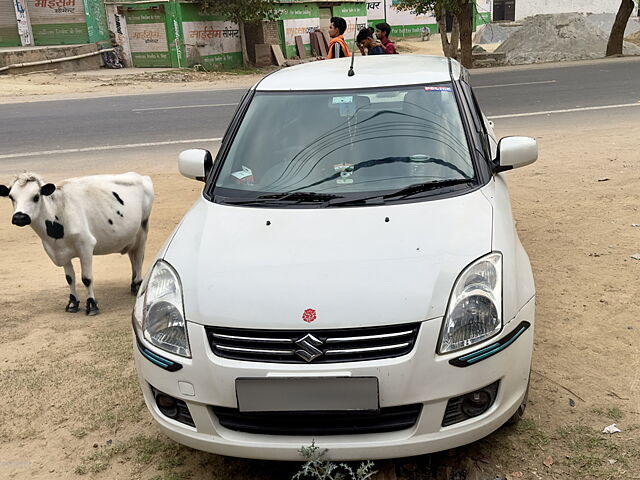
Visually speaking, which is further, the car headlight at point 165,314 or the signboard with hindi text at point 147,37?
the signboard with hindi text at point 147,37

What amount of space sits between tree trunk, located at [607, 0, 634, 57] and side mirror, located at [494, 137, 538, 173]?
23900mm

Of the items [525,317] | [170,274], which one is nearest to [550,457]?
[525,317]

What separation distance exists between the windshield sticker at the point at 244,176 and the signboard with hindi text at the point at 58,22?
2864cm

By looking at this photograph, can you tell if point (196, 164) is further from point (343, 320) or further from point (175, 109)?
point (175, 109)

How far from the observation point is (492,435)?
3219 millimetres

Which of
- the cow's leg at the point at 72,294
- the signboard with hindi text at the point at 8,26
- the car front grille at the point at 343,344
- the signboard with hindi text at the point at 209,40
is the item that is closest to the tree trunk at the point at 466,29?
the signboard with hindi text at the point at 209,40

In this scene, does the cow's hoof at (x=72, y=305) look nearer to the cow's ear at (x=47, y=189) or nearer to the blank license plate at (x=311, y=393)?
the cow's ear at (x=47, y=189)

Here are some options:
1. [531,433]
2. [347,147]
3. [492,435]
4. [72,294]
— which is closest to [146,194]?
[72,294]

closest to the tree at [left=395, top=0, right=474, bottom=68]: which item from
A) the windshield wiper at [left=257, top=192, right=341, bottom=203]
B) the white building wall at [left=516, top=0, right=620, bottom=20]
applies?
the windshield wiper at [left=257, top=192, right=341, bottom=203]

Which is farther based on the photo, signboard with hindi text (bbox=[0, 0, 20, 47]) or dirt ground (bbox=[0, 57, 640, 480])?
signboard with hindi text (bbox=[0, 0, 20, 47])

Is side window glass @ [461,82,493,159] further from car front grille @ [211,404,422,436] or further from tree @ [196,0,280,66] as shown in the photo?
tree @ [196,0,280,66]

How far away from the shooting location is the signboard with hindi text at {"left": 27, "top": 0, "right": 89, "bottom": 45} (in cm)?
2930

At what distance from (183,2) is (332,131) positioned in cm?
2591

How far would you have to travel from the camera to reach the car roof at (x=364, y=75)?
4.05 metres
